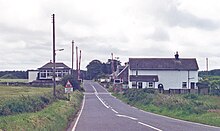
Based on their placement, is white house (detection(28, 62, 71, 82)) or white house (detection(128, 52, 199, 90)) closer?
white house (detection(128, 52, 199, 90))

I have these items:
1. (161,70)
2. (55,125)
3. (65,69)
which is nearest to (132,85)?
(161,70)

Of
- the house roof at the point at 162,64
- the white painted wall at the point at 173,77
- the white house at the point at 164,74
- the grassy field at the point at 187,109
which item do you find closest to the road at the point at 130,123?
the grassy field at the point at 187,109

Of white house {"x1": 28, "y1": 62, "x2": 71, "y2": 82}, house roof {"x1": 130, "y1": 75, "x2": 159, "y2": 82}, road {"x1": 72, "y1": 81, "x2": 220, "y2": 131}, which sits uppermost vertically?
white house {"x1": 28, "y1": 62, "x2": 71, "y2": 82}

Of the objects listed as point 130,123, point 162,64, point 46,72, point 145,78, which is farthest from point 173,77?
point 130,123

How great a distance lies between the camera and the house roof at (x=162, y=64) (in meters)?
104

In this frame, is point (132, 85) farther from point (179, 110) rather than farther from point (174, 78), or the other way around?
point (179, 110)

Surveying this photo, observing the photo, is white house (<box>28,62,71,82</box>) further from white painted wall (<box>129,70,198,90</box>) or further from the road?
the road

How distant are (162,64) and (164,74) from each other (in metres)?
2.78

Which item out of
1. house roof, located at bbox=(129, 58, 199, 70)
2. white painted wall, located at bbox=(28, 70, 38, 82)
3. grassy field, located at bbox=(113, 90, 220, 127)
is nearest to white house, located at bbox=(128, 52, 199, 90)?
house roof, located at bbox=(129, 58, 199, 70)

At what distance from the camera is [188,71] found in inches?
4043

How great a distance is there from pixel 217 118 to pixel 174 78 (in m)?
73.9

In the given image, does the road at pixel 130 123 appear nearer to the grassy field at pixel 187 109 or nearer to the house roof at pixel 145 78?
the grassy field at pixel 187 109

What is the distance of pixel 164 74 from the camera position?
103312 mm

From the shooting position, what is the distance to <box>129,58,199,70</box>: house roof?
103562 mm
